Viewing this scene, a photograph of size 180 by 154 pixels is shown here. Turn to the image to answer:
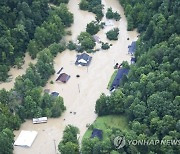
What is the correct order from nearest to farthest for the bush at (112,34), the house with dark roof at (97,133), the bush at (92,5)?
the house with dark roof at (97,133)
the bush at (112,34)
the bush at (92,5)

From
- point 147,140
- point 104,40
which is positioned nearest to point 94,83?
point 104,40

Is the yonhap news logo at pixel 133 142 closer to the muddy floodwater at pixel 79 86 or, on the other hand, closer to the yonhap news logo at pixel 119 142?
the yonhap news logo at pixel 119 142

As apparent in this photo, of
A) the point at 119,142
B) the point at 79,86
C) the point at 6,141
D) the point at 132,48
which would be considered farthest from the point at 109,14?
the point at 6,141

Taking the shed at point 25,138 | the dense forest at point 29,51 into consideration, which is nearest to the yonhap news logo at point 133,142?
the dense forest at point 29,51

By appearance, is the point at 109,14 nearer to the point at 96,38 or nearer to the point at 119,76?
the point at 96,38

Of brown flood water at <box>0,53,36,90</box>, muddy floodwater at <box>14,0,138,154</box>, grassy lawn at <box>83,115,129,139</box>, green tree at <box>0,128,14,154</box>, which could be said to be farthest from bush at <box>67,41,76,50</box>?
green tree at <box>0,128,14,154</box>

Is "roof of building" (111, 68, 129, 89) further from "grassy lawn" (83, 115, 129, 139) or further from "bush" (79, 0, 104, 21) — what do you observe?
"bush" (79, 0, 104, 21)

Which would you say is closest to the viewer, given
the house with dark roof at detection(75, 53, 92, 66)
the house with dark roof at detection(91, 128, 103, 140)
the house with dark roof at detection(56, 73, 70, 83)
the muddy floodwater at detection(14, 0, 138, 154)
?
the house with dark roof at detection(91, 128, 103, 140)
